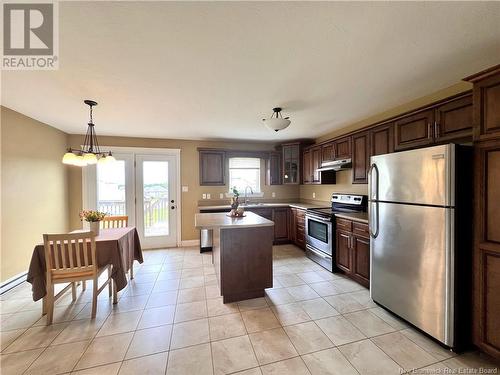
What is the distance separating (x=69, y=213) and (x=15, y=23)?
12.8ft

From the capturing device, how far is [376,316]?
7.27 ft

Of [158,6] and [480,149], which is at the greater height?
[158,6]

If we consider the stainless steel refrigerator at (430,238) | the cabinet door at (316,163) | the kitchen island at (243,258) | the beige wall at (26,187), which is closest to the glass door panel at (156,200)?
the beige wall at (26,187)

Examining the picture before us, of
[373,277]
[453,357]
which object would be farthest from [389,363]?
[373,277]

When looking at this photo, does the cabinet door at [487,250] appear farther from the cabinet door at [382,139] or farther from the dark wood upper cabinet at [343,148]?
the dark wood upper cabinet at [343,148]

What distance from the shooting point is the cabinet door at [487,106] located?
1.55 metres

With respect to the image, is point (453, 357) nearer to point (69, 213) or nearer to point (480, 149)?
point (480, 149)

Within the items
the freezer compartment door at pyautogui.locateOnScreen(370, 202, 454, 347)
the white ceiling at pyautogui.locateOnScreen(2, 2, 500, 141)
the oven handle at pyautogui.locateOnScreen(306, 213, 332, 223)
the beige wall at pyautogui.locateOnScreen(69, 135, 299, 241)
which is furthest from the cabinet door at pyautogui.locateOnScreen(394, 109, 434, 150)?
the beige wall at pyautogui.locateOnScreen(69, 135, 299, 241)

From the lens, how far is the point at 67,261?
225cm

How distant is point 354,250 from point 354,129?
214cm

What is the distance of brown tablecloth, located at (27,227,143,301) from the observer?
2.19 meters

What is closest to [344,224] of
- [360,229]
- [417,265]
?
[360,229]

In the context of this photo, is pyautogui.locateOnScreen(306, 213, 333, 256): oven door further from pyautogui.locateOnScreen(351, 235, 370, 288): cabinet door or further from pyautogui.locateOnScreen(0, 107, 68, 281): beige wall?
pyautogui.locateOnScreen(0, 107, 68, 281): beige wall

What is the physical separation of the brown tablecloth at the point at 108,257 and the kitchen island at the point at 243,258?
3.12ft
